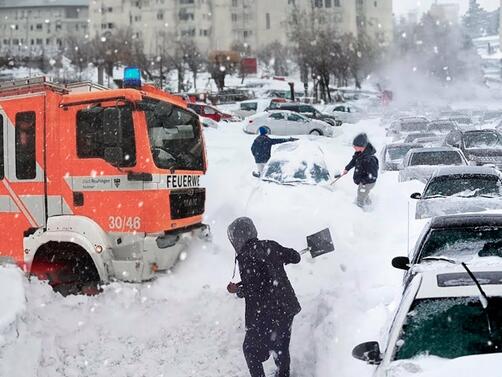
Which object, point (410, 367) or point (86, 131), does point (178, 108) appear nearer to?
point (86, 131)

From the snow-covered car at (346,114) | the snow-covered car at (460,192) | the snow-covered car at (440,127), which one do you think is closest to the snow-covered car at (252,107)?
the snow-covered car at (346,114)

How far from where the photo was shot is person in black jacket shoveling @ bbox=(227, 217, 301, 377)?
538cm

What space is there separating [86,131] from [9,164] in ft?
4.10

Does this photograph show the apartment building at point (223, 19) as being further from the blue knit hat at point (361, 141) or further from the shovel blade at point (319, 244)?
the shovel blade at point (319, 244)

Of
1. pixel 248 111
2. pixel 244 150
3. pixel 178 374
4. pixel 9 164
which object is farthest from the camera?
pixel 248 111

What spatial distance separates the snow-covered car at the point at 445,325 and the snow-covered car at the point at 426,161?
1118 cm

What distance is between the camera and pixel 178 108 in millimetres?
8422

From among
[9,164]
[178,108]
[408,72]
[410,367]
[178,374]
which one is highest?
[408,72]

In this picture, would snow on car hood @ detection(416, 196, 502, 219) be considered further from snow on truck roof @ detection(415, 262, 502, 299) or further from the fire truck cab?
snow on truck roof @ detection(415, 262, 502, 299)

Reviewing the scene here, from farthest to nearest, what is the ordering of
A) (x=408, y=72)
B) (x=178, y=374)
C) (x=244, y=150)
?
(x=408, y=72) → (x=244, y=150) → (x=178, y=374)

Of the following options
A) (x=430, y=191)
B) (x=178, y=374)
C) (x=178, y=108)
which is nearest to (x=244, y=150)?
(x=430, y=191)

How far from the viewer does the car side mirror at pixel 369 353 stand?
162 inches

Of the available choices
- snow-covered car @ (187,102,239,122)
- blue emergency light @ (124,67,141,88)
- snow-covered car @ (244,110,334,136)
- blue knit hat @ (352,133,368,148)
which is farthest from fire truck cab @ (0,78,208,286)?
snow-covered car @ (187,102,239,122)

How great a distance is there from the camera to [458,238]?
6422mm
